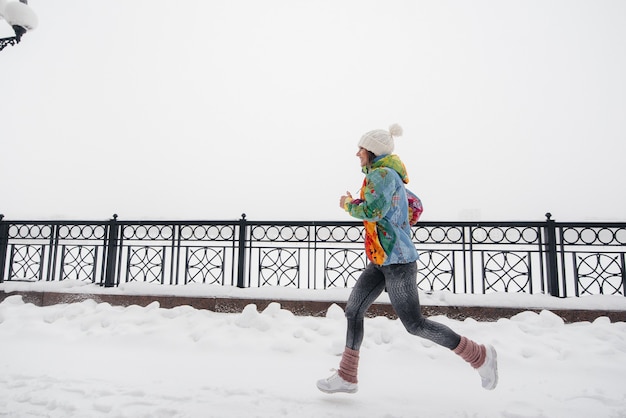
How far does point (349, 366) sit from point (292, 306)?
2.71m

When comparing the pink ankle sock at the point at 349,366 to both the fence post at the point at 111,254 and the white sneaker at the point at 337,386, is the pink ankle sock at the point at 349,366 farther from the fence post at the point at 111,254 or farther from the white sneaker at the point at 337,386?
the fence post at the point at 111,254

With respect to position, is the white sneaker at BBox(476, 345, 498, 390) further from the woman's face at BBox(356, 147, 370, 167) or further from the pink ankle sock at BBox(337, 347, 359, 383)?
the woman's face at BBox(356, 147, 370, 167)

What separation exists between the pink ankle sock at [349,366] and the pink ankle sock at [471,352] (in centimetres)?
74

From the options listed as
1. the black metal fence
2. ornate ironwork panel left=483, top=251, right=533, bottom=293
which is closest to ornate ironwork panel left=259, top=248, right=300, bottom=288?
the black metal fence

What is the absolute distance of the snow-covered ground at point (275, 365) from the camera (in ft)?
7.99

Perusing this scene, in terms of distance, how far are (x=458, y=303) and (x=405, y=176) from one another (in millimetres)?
3068

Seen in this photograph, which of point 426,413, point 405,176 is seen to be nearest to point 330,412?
point 426,413

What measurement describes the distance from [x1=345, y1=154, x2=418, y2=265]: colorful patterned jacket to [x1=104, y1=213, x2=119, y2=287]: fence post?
18.1 ft

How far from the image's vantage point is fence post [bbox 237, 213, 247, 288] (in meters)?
6.00

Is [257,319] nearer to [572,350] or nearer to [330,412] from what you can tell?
[330,412]

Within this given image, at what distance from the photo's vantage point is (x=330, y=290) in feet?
17.5

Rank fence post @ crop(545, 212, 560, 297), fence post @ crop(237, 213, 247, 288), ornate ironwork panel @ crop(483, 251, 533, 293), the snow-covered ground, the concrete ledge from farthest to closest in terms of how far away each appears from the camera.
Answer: fence post @ crop(237, 213, 247, 288), ornate ironwork panel @ crop(483, 251, 533, 293), fence post @ crop(545, 212, 560, 297), the concrete ledge, the snow-covered ground

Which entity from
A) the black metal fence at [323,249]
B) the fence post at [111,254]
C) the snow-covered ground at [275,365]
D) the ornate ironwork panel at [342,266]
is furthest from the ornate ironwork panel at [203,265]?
the ornate ironwork panel at [342,266]

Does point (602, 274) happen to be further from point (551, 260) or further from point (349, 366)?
point (349, 366)
